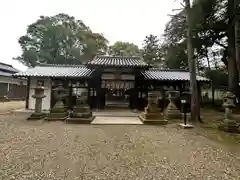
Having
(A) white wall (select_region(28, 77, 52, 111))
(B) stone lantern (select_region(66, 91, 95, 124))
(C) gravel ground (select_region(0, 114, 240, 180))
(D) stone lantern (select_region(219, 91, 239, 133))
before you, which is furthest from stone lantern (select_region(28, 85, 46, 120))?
(D) stone lantern (select_region(219, 91, 239, 133))

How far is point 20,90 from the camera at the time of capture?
25938 mm

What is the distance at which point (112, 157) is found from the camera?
4.45 meters

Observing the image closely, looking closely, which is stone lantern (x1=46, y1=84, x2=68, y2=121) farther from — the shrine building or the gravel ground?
the gravel ground

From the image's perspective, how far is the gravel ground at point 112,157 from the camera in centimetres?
353

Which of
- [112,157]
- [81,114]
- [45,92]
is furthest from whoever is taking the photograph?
[45,92]

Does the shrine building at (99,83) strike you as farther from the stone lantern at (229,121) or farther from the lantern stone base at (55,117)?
the stone lantern at (229,121)

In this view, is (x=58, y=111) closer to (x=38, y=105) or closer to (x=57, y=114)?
(x=57, y=114)

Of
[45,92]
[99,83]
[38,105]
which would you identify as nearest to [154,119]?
[99,83]

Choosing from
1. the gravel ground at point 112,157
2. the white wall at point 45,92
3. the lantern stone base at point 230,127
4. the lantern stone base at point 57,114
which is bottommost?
the gravel ground at point 112,157

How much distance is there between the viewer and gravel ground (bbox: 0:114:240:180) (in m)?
Result: 3.53

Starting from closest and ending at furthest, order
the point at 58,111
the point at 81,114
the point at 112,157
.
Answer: the point at 112,157
the point at 81,114
the point at 58,111

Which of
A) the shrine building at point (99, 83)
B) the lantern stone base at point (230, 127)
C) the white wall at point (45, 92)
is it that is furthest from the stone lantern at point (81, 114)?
the lantern stone base at point (230, 127)

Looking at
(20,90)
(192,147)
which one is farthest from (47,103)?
(20,90)

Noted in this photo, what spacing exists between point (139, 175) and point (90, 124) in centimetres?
560
